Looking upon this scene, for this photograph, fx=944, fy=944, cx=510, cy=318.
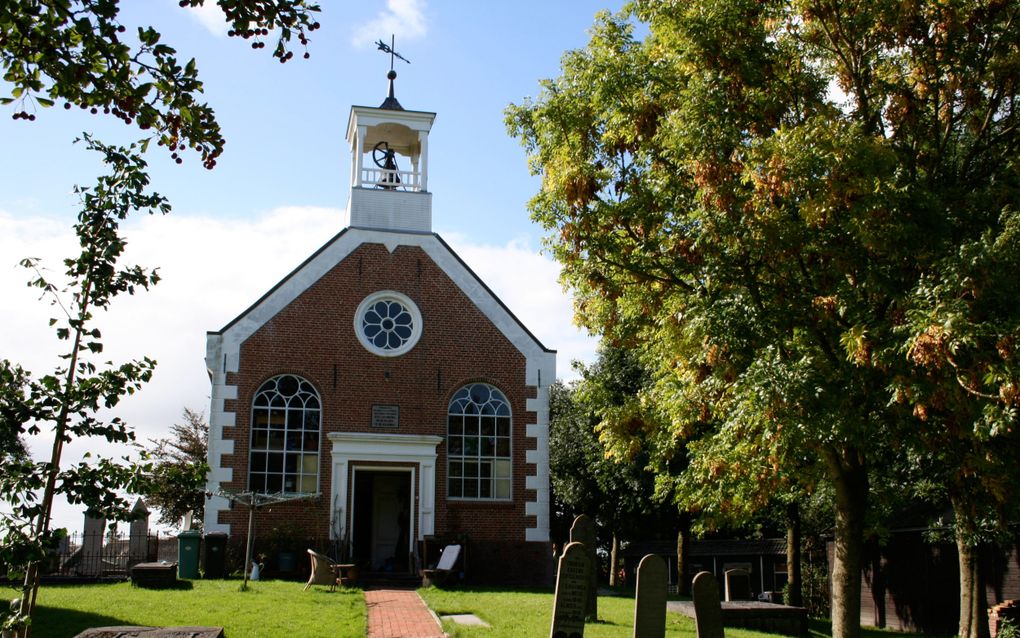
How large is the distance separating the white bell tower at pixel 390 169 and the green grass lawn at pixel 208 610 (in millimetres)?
10459

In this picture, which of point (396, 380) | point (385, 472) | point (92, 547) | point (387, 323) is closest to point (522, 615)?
point (396, 380)

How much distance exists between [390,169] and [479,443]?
25.9 feet

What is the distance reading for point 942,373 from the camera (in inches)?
364

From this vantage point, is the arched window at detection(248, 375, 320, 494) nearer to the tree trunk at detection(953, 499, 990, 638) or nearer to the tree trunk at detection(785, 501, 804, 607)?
the tree trunk at detection(785, 501, 804, 607)

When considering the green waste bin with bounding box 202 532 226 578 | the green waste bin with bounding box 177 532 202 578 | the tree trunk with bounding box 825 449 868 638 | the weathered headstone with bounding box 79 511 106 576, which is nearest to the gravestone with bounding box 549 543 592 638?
the tree trunk with bounding box 825 449 868 638

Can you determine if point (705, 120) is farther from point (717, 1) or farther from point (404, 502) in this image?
point (404, 502)

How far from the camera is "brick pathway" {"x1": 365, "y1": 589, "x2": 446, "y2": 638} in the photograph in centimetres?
1247

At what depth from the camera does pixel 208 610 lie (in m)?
13.5

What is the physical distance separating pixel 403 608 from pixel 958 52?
11.5 meters

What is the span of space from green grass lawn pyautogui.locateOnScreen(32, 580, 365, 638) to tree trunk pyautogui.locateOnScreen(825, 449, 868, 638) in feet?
19.8

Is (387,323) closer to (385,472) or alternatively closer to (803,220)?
(385,472)

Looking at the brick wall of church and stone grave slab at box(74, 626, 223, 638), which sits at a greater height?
the brick wall of church

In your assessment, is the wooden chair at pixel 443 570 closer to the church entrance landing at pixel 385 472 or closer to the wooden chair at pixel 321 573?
the church entrance landing at pixel 385 472

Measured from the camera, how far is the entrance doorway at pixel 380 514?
939 inches
